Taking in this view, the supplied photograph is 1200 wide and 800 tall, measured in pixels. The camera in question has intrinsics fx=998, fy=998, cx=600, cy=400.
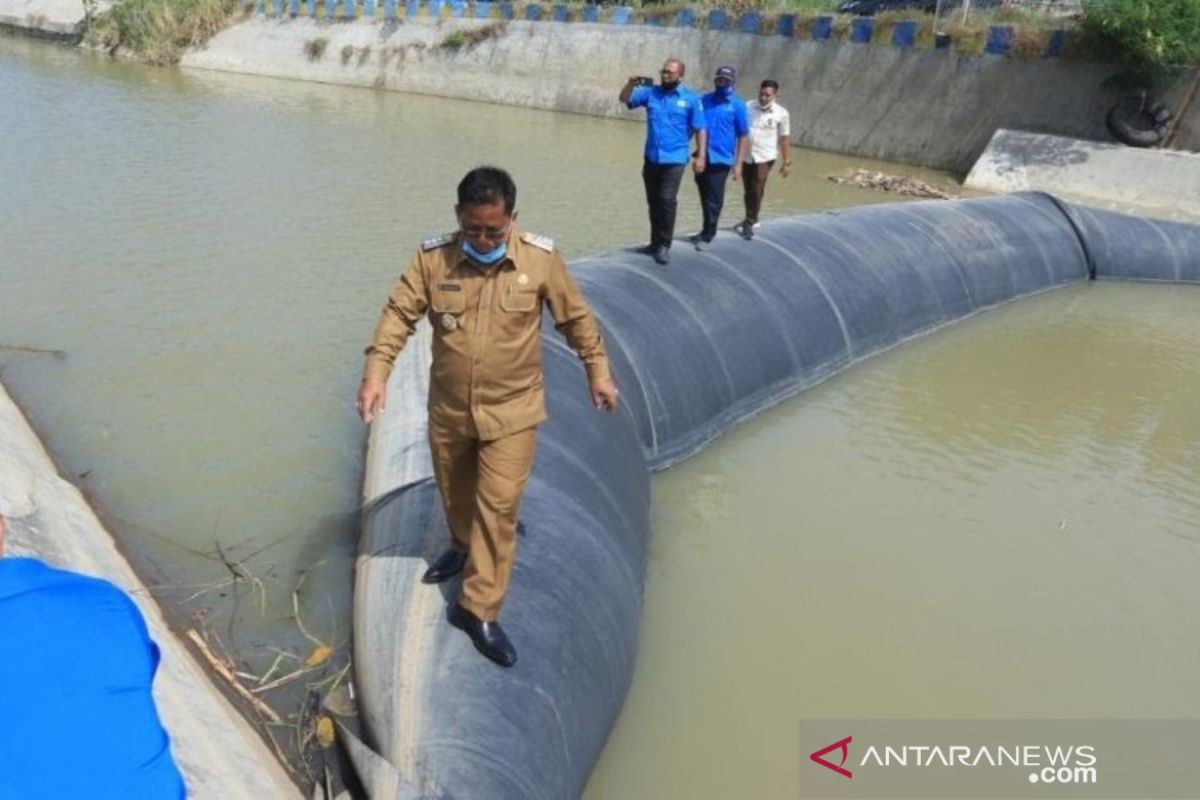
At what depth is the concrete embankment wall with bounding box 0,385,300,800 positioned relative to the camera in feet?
9.04

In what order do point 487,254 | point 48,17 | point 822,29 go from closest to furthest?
point 487,254, point 822,29, point 48,17

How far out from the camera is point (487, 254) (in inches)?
110

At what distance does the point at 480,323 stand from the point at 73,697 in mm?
1644

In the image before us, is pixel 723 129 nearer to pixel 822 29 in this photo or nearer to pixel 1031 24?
pixel 1031 24

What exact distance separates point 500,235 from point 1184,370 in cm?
725

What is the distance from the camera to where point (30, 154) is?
12.0 meters

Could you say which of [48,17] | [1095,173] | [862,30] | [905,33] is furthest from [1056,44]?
[48,17]

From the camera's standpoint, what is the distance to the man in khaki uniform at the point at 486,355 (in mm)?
2842

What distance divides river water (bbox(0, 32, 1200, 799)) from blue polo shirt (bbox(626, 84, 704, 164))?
71.4 inches

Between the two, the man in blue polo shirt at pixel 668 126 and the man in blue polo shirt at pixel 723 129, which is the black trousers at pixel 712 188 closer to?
the man in blue polo shirt at pixel 723 129

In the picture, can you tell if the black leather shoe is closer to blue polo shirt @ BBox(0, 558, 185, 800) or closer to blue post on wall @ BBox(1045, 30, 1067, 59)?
blue polo shirt @ BBox(0, 558, 185, 800)

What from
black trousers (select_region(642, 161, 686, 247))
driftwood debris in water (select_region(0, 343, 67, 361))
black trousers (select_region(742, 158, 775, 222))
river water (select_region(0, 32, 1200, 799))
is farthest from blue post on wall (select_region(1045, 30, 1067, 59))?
driftwood debris in water (select_region(0, 343, 67, 361))

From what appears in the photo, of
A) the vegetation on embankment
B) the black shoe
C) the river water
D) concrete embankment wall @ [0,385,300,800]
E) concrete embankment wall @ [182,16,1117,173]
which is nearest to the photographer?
concrete embankment wall @ [0,385,300,800]

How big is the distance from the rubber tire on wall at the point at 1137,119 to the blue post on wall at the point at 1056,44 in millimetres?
1391
